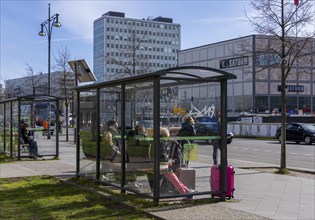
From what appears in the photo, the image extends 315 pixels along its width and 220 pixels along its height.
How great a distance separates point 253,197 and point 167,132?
98.8 inches

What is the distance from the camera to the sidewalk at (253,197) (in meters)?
7.48

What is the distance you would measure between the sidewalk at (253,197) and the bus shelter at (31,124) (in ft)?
9.17

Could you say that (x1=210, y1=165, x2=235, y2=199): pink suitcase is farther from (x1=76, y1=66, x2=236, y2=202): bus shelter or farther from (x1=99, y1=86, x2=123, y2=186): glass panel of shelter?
(x1=99, y1=86, x2=123, y2=186): glass panel of shelter

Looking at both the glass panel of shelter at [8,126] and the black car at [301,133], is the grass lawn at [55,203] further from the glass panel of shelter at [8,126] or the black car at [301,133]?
the black car at [301,133]

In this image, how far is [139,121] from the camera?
29.3 feet

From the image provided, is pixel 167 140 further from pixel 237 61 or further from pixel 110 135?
pixel 237 61

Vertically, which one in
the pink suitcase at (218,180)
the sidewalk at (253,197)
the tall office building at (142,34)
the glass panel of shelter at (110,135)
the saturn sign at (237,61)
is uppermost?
the tall office building at (142,34)

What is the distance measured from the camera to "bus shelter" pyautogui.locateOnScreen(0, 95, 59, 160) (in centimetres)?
1784

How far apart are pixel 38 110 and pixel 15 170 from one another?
5825 mm

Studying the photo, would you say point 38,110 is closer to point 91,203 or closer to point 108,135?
point 108,135

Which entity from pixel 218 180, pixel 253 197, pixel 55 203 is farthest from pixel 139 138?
pixel 253 197

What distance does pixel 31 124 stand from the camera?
18875 millimetres

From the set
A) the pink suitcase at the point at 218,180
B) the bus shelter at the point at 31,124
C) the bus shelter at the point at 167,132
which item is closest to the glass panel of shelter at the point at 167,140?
the bus shelter at the point at 167,132

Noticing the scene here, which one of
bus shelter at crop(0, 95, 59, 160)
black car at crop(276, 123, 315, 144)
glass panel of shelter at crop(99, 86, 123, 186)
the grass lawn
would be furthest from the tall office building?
the grass lawn
